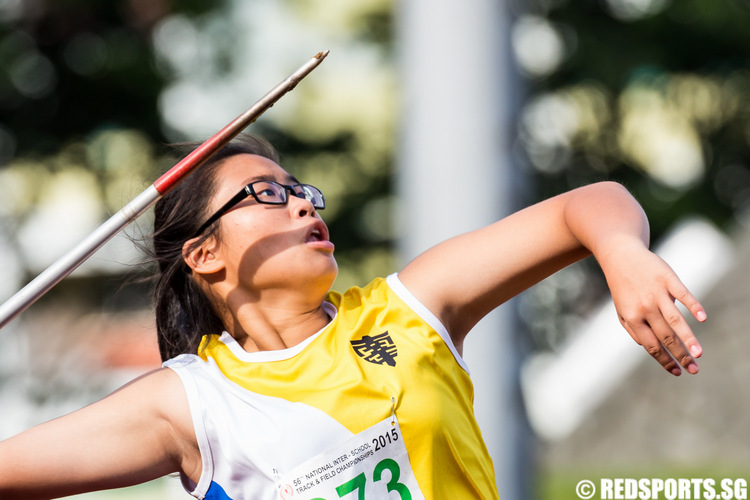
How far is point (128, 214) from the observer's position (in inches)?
87.7

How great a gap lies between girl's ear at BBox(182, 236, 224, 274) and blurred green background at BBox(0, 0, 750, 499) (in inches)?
462

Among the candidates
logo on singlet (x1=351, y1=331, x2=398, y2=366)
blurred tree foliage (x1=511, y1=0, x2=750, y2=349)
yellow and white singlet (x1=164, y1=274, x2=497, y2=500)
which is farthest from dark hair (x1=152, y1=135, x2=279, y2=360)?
blurred tree foliage (x1=511, y1=0, x2=750, y2=349)

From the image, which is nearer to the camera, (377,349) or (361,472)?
(361,472)

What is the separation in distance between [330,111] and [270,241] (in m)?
13.8

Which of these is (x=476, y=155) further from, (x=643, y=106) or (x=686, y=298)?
(x=643, y=106)

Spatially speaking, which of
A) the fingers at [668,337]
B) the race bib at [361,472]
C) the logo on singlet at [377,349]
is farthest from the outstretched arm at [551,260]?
the race bib at [361,472]

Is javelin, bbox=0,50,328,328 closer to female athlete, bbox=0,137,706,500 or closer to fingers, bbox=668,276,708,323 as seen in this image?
female athlete, bbox=0,137,706,500

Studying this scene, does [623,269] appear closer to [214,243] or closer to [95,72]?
[214,243]

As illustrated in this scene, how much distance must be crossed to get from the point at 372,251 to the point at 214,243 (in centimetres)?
1358

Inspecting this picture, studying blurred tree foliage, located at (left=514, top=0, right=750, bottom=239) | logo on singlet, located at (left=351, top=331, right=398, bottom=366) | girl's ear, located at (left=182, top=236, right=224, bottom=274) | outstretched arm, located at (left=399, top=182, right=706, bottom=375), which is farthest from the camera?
blurred tree foliage, located at (left=514, top=0, right=750, bottom=239)

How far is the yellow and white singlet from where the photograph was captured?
2246 mm

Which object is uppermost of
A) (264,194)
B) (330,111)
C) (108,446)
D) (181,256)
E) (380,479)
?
(264,194)

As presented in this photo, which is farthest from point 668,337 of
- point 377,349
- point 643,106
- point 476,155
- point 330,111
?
point 643,106

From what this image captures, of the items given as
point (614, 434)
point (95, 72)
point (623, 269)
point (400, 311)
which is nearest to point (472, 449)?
point (400, 311)
